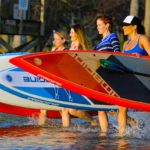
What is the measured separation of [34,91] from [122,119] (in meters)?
1.87

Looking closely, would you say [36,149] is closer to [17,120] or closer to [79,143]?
[79,143]

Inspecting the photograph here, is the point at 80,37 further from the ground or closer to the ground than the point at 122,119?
further from the ground

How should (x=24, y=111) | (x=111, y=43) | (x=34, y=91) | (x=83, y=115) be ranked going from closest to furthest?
(x=111, y=43), (x=34, y=91), (x=83, y=115), (x=24, y=111)

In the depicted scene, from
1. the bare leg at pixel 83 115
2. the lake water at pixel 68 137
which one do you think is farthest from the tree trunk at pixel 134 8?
the bare leg at pixel 83 115

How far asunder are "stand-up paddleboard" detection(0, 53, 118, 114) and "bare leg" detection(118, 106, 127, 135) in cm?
89

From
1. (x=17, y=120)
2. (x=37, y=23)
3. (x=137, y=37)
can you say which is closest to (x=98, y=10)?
(x=37, y=23)

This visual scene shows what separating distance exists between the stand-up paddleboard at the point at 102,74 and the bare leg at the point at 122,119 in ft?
1.16

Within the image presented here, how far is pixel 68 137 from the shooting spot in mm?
11117

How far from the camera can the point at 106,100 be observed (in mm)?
11055

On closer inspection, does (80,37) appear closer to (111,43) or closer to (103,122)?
(111,43)

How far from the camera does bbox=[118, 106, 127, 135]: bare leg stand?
37.1 ft

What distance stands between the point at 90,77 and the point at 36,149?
167 centimetres

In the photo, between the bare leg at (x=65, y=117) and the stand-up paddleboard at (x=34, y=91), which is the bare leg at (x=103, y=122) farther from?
the bare leg at (x=65, y=117)

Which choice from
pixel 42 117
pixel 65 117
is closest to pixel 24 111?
pixel 42 117
